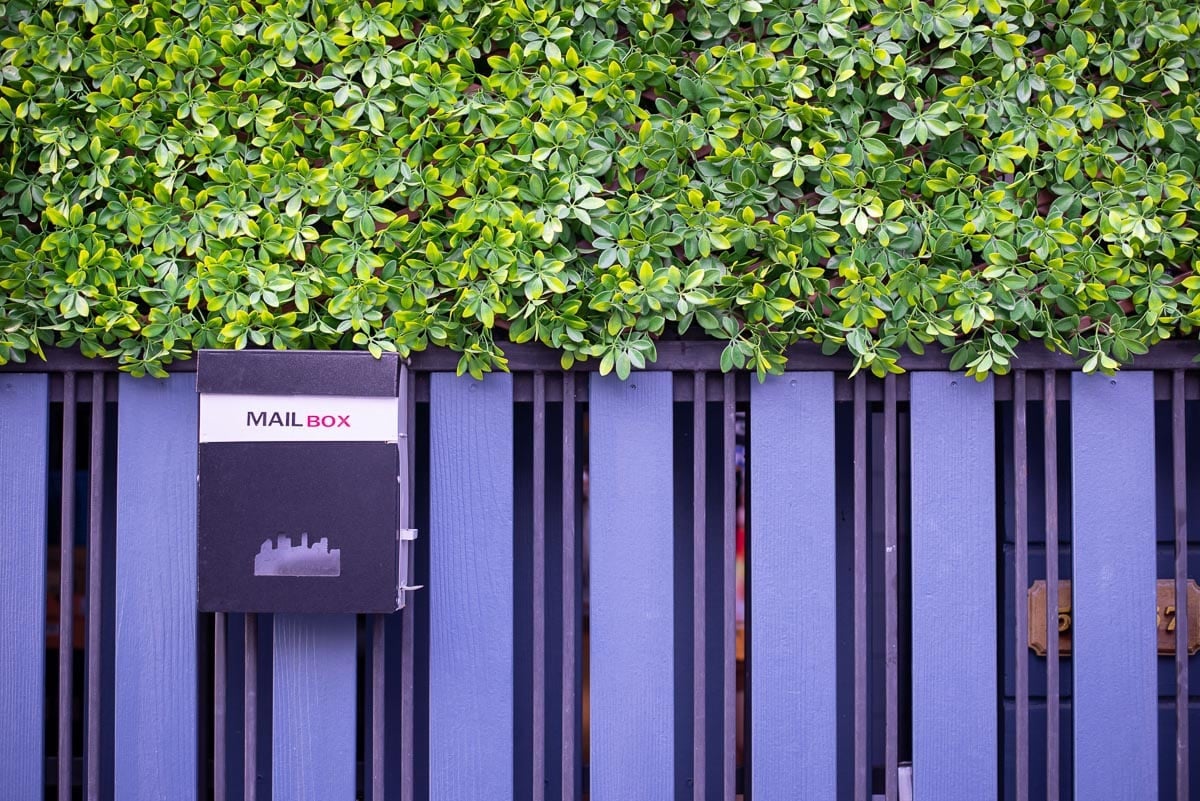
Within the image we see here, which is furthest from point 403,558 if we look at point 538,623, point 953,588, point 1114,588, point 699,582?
point 1114,588

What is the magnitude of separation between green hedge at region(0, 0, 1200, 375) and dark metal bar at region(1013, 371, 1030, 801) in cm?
21

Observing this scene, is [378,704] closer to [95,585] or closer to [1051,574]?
[95,585]

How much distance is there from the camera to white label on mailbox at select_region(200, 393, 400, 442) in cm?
252

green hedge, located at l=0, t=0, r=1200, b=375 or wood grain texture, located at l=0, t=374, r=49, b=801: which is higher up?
green hedge, located at l=0, t=0, r=1200, b=375

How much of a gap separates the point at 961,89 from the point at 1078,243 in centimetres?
60

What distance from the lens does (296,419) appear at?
2.53 metres

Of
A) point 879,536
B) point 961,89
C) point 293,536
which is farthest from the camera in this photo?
point 879,536

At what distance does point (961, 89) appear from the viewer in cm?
269

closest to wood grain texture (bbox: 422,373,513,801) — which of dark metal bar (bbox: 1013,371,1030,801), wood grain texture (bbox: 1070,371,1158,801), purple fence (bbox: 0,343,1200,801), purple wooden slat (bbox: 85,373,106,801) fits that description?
purple fence (bbox: 0,343,1200,801)

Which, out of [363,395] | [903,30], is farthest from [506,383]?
[903,30]

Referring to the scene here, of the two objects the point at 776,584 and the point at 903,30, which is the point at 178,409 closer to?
the point at 776,584

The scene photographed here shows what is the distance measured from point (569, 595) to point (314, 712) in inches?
33.5

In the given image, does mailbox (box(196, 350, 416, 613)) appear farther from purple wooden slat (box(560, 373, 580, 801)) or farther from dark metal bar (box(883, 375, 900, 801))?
dark metal bar (box(883, 375, 900, 801))

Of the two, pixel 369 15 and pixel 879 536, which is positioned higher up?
pixel 369 15
